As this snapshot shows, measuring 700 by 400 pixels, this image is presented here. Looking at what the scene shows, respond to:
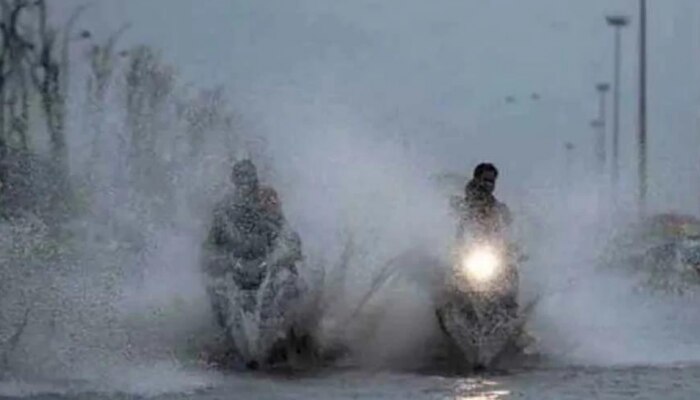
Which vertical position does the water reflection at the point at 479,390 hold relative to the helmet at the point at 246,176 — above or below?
below

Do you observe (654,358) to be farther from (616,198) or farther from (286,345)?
(616,198)

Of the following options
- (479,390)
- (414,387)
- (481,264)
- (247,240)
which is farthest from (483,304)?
(247,240)

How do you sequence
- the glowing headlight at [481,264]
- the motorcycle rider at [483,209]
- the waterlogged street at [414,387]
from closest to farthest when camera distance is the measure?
the waterlogged street at [414,387]
the glowing headlight at [481,264]
the motorcycle rider at [483,209]

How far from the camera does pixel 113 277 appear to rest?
1917 centimetres

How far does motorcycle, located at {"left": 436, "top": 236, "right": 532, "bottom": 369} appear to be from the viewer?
53.4 feet

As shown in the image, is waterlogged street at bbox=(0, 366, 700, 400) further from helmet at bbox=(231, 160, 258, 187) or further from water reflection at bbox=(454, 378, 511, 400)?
helmet at bbox=(231, 160, 258, 187)

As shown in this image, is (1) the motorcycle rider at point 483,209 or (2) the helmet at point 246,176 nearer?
(1) the motorcycle rider at point 483,209

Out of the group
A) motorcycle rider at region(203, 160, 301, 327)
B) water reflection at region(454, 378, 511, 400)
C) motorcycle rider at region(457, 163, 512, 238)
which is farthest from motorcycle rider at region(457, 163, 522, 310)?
water reflection at region(454, 378, 511, 400)

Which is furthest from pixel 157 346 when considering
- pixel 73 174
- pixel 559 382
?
pixel 73 174

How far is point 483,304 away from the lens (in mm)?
16391

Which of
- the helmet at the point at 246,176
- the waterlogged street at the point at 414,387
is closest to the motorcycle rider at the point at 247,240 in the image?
the helmet at the point at 246,176

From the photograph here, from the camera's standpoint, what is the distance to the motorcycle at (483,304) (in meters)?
16.3

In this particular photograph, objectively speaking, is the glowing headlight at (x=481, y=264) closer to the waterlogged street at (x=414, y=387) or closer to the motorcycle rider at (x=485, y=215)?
the motorcycle rider at (x=485, y=215)

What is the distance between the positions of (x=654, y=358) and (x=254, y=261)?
419 centimetres
